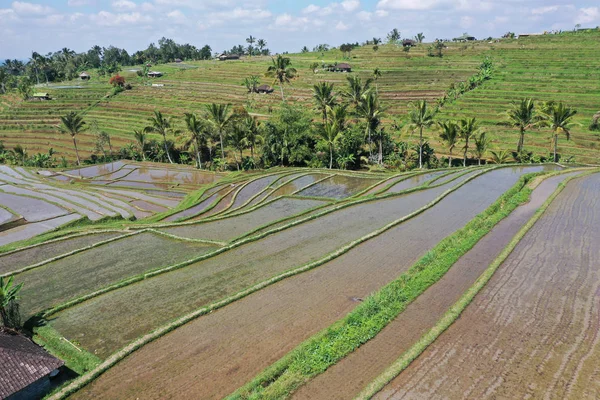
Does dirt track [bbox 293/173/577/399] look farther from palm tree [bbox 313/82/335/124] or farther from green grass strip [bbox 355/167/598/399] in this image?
palm tree [bbox 313/82/335/124]

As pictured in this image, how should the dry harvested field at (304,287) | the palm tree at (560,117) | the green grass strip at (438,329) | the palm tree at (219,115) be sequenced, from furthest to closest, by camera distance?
the palm tree at (219,115), the palm tree at (560,117), the dry harvested field at (304,287), the green grass strip at (438,329)

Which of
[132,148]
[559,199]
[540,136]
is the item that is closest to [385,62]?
[540,136]

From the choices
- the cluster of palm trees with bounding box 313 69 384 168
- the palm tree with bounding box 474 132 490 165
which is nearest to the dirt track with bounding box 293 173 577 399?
the palm tree with bounding box 474 132 490 165

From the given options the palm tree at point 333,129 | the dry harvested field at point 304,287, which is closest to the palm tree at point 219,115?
the palm tree at point 333,129

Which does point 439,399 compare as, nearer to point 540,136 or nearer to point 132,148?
point 540,136

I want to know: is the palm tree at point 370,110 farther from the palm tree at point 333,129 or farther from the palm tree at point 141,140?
the palm tree at point 141,140
